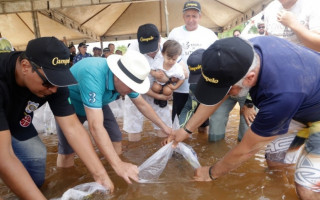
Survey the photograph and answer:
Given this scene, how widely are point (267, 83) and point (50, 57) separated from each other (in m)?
1.30

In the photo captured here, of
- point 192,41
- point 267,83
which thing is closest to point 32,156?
point 267,83

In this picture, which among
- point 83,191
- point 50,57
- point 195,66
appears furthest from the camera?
point 195,66

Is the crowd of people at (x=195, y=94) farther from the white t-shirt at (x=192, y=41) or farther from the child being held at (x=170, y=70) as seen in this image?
the white t-shirt at (x=192, y=41)

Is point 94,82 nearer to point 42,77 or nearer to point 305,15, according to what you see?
point 42,77

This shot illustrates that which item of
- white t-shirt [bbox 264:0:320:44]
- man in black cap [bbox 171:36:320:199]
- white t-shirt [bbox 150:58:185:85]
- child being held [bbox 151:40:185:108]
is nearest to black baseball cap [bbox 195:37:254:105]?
man in black cap [bbox 171:36:320:199]

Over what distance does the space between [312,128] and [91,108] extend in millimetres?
1648

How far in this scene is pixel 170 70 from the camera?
3059 millimetres

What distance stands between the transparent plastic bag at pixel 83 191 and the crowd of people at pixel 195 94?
6cm

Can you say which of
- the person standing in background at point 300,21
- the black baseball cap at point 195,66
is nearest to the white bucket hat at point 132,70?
the black baseball cap at point 195,66

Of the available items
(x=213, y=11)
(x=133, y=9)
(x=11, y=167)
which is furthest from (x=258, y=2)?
(x=11, y=167)

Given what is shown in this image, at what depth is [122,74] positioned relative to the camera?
1846 millimetres

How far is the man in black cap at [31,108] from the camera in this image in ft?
4.59

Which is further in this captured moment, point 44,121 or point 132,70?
point 44,121

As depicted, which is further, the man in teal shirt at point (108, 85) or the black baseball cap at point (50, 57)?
the man in teal shirt at point (108, 85)
